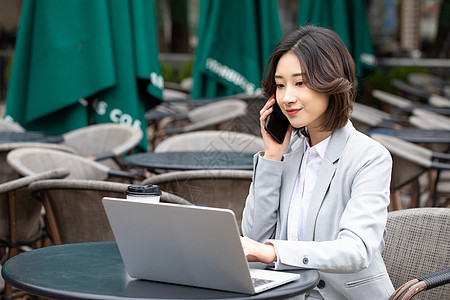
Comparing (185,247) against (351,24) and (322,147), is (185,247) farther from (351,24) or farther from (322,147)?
(351,24)

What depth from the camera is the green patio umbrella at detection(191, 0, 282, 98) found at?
6.52 meters

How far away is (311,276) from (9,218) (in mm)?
1826

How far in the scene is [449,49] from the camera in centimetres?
1235

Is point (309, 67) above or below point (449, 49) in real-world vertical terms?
above

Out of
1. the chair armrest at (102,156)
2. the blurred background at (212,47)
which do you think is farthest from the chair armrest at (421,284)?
the chair armrest at (102,156)

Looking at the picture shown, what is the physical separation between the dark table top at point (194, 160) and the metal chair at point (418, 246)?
47.2 inches

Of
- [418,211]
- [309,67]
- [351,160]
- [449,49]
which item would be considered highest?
[309,67]

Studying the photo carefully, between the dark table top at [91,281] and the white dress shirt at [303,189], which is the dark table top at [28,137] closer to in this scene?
the dark table top at [91,281]

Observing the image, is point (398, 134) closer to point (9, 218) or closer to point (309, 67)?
point (9, 218)

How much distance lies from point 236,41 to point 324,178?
508 centimetres

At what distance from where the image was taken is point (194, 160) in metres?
3.61

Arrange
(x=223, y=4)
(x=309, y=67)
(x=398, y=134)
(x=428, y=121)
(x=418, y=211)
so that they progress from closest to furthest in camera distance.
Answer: (x=309, y=67) < (x=418, y=211) < (x=398, y=134) < (x=428, y=121) < (x=223, y=4)

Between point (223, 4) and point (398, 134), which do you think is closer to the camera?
point (398, 134)

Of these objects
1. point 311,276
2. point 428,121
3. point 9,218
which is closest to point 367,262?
point 311,276
